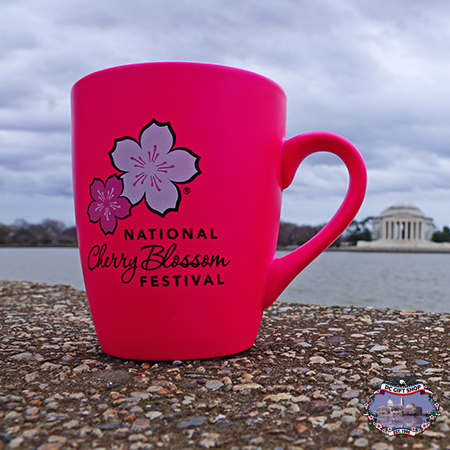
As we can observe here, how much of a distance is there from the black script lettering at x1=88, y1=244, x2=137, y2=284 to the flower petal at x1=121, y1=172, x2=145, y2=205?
212 mm

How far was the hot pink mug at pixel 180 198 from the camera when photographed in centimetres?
167

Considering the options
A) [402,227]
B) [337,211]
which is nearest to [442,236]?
[402,227]

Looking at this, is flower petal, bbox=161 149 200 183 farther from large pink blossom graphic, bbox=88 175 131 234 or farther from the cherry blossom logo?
large pink blossom graphic, bbox=88 175 131 234

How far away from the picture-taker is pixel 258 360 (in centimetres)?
183

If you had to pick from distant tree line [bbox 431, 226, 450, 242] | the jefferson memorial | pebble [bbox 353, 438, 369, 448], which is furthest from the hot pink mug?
distant tree line [bbox 431, 226, 450, 242]

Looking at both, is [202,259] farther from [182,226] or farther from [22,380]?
[22,380]

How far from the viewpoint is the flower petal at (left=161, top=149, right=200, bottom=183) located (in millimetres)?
1656

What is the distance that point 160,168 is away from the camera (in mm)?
1658

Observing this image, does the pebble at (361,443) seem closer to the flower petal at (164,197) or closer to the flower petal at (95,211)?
the flower petal at (164,197)

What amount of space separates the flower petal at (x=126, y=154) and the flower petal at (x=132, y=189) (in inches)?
1.1

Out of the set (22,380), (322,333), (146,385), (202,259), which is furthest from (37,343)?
(322,333)

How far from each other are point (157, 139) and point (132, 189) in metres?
0.20

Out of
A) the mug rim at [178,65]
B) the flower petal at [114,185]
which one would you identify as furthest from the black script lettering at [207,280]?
the mug rim at [178,65]

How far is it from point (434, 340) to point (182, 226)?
1.31 meters
